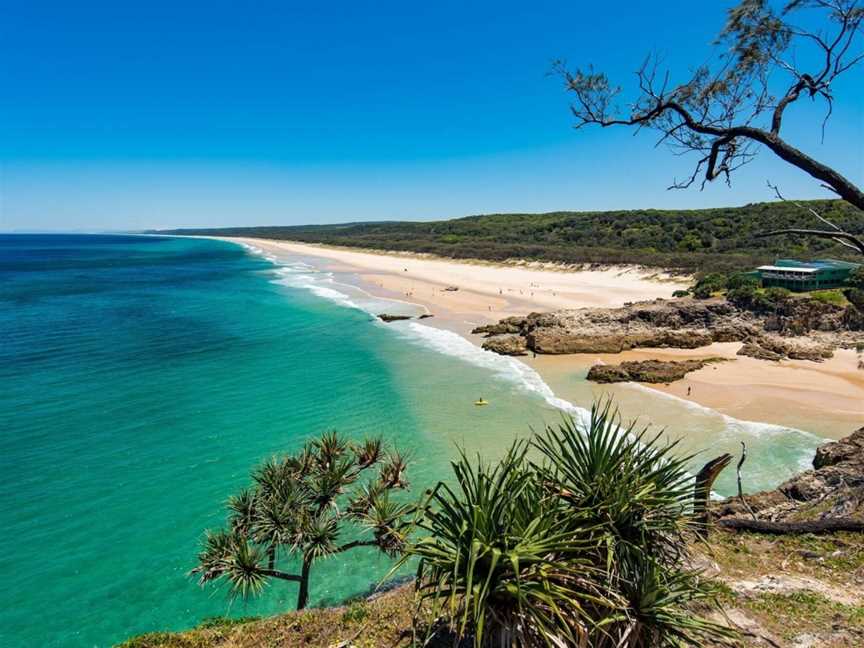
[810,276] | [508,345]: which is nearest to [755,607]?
[508,345]

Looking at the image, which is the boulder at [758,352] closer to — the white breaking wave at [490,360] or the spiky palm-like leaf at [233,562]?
the white breaking wave at [490,360]

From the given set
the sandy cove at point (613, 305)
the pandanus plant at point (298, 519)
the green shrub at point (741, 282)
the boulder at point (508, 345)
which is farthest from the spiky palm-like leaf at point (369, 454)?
the green shrub at point (741, 282)

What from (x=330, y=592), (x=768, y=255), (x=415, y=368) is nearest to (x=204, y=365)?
(x=415, y=368)

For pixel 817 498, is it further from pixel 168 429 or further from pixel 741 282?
pixel 741 282

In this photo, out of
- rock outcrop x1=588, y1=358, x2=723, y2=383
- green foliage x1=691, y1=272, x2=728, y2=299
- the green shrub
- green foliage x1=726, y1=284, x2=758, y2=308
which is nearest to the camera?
rock outcrop x1=588, y1=358, x2=723, y2=383

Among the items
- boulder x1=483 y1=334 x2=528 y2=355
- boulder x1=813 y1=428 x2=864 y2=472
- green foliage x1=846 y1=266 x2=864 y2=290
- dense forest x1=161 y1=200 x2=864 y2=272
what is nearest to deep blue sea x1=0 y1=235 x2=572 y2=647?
boulder x1=483 y1=334 x2=528 y2=355

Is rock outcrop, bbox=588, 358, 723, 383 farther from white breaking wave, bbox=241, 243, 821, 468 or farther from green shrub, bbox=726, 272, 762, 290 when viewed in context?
green shrub, bbox=726, 272, 762, 290

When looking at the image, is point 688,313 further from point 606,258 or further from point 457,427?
point 606,258
